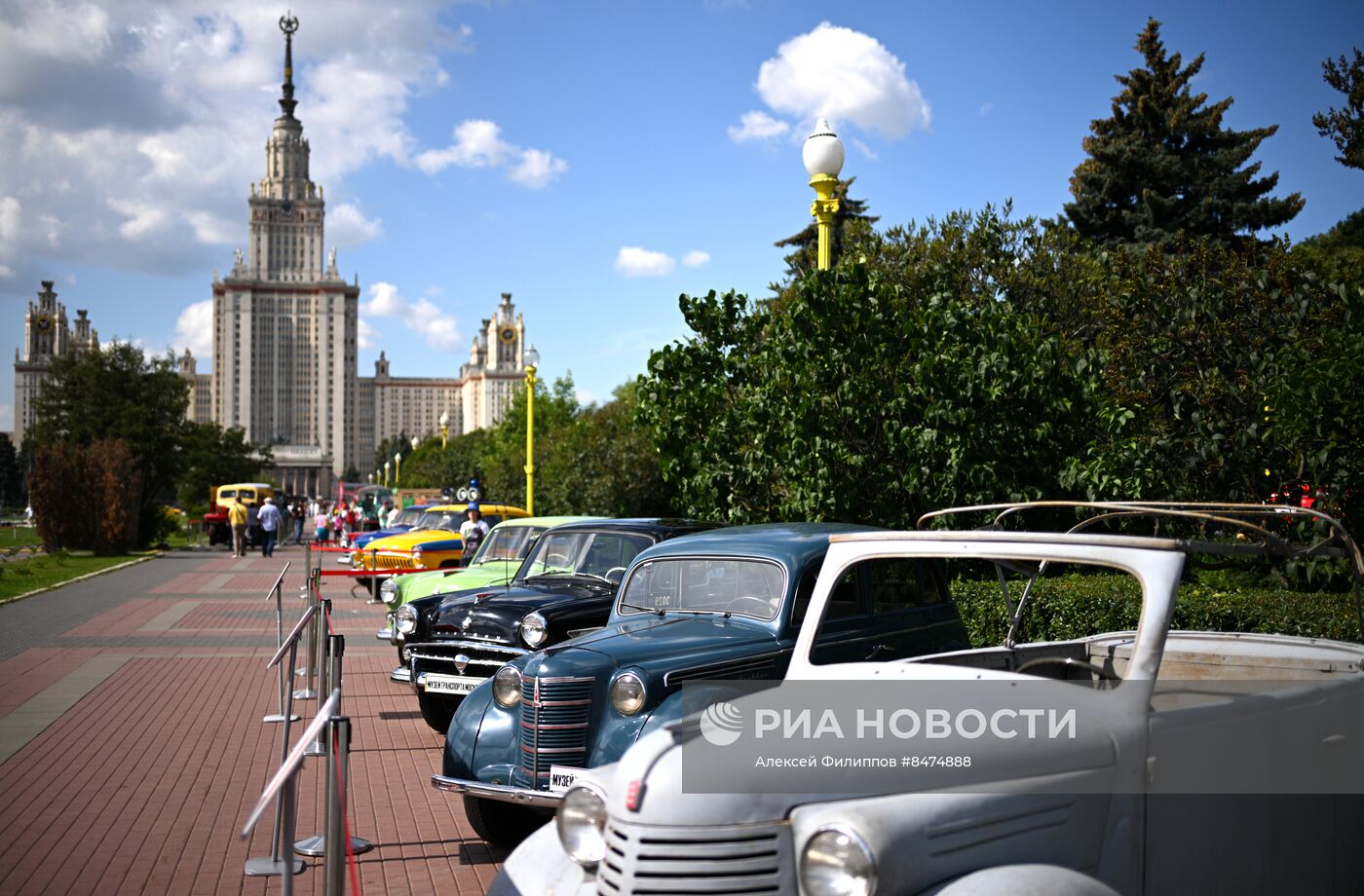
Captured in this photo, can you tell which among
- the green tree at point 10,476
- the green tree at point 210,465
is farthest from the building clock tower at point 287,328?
the green tree at point 210,465

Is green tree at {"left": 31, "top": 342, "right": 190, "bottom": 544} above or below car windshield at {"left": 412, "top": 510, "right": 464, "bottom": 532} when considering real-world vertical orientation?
above

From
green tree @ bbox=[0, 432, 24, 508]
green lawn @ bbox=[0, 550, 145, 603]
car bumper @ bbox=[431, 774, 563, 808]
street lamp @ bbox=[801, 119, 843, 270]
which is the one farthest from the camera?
green tree @ bbox=[0, 432, 24, 508]

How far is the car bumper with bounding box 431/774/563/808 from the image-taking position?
18.5 ft

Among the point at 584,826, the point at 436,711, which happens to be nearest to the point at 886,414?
the point at 436,711

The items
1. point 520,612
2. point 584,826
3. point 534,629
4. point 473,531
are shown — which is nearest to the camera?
point 584,826

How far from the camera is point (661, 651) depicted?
6098mm

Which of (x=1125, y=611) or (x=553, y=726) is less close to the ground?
(x=1125, y=611)

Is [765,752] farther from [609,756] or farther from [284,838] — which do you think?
[609,756]

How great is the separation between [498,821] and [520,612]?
2127 mm

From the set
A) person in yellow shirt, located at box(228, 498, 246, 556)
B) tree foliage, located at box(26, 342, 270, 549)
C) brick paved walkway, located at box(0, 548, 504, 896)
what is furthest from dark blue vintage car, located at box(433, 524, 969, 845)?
tree foliage, located at box(26, 342, 270, 549)

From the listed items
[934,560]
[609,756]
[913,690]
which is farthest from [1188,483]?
[913,690]

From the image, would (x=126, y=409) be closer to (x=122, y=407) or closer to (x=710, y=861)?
(x=122, y=407)

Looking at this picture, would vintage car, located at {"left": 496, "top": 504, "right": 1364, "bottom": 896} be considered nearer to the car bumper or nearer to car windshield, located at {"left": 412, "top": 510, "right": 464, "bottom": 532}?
the car bumper

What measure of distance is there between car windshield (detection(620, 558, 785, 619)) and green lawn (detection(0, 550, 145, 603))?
15.8 m
